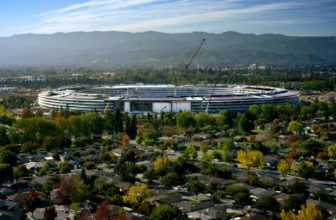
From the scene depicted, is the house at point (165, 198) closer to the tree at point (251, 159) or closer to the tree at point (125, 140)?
the tree at point (251, 159)

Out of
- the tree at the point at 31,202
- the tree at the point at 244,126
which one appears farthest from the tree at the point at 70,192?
the tree at the point at 244,126

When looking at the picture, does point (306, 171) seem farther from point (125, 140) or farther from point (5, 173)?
point (5, 173)

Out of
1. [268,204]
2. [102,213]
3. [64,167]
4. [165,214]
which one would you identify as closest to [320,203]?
[268,204]

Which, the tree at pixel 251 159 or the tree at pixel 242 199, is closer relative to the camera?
the tree at pixel 242 199

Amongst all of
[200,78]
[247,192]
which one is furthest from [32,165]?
[200,78]

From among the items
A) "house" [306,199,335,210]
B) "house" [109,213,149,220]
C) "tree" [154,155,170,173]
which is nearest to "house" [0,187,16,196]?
"house" [109,213,149,220]

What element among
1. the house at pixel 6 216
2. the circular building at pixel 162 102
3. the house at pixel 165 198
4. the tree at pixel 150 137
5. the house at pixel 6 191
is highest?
the circular building at pixel 162 102
